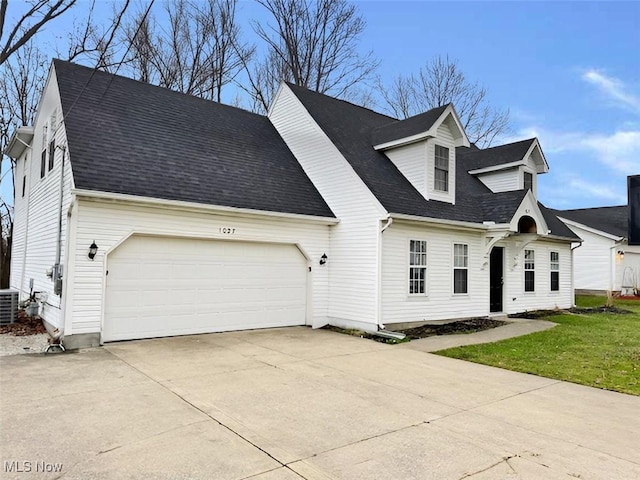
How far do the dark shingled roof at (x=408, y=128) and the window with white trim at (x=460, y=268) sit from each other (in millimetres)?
3393

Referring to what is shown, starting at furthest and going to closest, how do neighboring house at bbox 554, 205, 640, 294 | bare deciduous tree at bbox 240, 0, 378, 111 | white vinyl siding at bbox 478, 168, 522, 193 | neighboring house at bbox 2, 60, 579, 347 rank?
1. neighboring house at bbox 554, 205, 640, 294
2. bare deciduous tree at bbox 240, 0, 378, 111
3. white vinyl siding at bbox 478, 168, 522, 193
4. neighboring house at bbox 2, 60, 579, 347

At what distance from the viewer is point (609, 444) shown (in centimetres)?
418

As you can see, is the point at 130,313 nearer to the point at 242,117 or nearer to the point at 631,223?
the point at 242,117

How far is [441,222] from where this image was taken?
11.2m

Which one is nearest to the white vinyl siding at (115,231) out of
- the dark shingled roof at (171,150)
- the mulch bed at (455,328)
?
the dark shingled roof at (171,150)

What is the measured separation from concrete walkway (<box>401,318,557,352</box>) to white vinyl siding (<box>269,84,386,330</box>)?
1.36 m

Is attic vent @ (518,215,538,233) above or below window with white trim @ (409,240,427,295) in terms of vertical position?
above

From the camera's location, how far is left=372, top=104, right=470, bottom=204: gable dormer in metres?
12.0

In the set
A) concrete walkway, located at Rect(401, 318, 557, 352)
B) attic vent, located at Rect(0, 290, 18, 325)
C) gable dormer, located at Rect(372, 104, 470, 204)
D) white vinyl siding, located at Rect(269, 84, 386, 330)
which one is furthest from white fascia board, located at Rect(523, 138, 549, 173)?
attic vent, located at Rect(0, 290, 18, 325)

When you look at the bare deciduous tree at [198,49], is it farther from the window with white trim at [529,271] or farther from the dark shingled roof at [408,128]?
the window with white trim at [529,271]

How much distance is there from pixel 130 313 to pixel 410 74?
23463mm

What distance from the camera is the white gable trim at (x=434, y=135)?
1171 centimetres

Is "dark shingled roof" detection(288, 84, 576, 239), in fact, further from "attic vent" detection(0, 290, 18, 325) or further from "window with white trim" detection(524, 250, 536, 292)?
"attic vent" detection(0, 290, 18, 325)

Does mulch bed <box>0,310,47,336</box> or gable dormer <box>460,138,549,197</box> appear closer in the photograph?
mulch bed <box>0,310,47,336</box>
